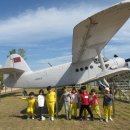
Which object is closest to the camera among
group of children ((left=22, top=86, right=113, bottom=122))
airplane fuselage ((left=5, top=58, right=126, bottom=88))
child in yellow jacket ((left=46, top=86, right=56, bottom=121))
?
group of children ((left=22, top=86, right=113, bottom=122))

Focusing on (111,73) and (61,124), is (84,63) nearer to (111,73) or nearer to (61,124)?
(111,73)

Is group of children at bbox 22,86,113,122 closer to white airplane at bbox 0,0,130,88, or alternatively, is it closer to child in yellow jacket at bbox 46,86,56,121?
child in yellow jacket at bbox 46,86,56,121

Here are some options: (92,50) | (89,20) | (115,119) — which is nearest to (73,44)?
(92,50)

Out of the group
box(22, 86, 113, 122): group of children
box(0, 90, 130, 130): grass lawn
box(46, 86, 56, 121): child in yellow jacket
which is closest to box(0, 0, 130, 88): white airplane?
box(22, 86, 113, 122): group of children

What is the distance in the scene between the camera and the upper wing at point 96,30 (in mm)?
13252

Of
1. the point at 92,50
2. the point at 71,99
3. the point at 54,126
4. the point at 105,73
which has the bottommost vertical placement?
the point at 54,126

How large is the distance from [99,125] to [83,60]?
12546 millimetres

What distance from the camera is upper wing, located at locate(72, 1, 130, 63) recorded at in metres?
13.3

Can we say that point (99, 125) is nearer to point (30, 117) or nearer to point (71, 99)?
point (71, 99)

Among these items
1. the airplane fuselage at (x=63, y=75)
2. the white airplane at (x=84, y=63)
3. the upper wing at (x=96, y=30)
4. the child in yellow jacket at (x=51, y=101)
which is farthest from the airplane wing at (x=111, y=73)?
the child in yellow jacket at (x=51, y=101)

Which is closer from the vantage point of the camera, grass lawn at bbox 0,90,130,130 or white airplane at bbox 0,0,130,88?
grass lawn at bbox 0,90,130,130

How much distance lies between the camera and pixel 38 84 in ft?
78.6

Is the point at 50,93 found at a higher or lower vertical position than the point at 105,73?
lower

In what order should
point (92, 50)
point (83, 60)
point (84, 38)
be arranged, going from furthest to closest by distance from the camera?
1. point (83, 60)
2. point (92, 50)
3. point (84, 38)
